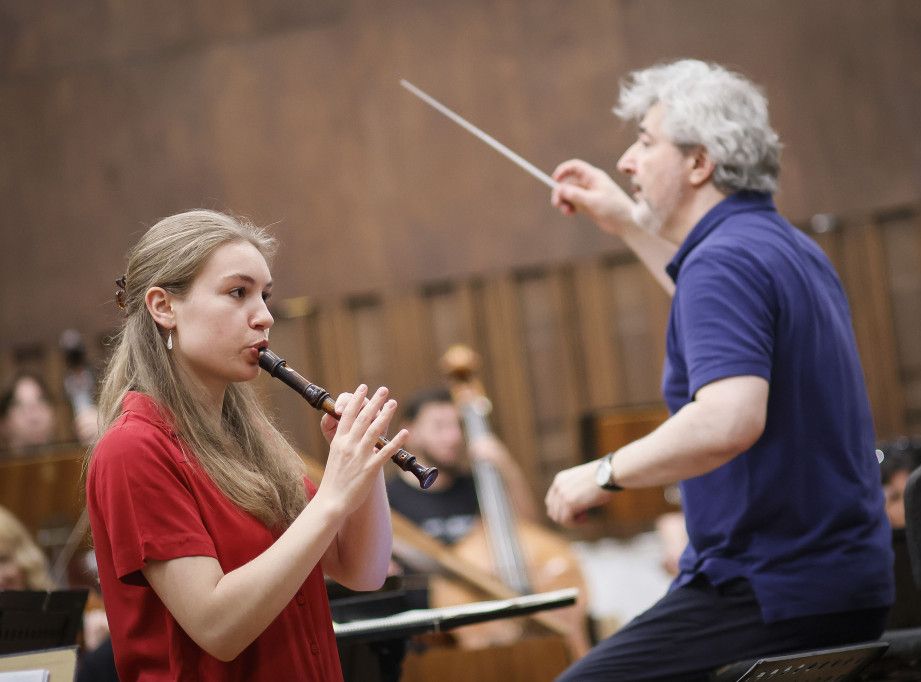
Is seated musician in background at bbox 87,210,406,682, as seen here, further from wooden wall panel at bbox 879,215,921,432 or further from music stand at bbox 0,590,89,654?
wooden wall panel at bbox 879,215,921,432

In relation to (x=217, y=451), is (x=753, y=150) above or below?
above

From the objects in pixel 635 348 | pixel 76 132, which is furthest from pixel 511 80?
pixel 76 132

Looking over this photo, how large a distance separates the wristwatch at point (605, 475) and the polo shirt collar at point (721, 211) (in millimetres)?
429

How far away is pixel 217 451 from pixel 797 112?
462 cm

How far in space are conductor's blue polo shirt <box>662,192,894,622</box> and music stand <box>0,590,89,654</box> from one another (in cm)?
126

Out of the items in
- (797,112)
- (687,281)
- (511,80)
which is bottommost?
(687,281)

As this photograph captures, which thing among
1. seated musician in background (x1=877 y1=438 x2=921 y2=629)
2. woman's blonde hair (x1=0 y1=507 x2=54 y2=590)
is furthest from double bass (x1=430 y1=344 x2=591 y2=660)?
woman's blonde hair (x1=0 y1=507 x2=54 y2=590)

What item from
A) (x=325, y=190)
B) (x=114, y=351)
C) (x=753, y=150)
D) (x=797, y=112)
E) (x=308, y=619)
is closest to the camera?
(x=308, y=619)

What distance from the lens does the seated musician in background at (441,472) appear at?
15.4ft

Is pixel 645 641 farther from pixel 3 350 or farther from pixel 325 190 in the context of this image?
pixel 3 350

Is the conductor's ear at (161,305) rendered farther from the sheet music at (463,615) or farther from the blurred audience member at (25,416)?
the blurred audience member at (25,416)

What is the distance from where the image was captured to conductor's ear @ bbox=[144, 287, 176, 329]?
1621 millimetres

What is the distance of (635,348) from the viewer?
5699mm

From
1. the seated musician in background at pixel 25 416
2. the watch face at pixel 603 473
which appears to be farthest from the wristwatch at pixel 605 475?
the seated musician in background at pixel 25 416
